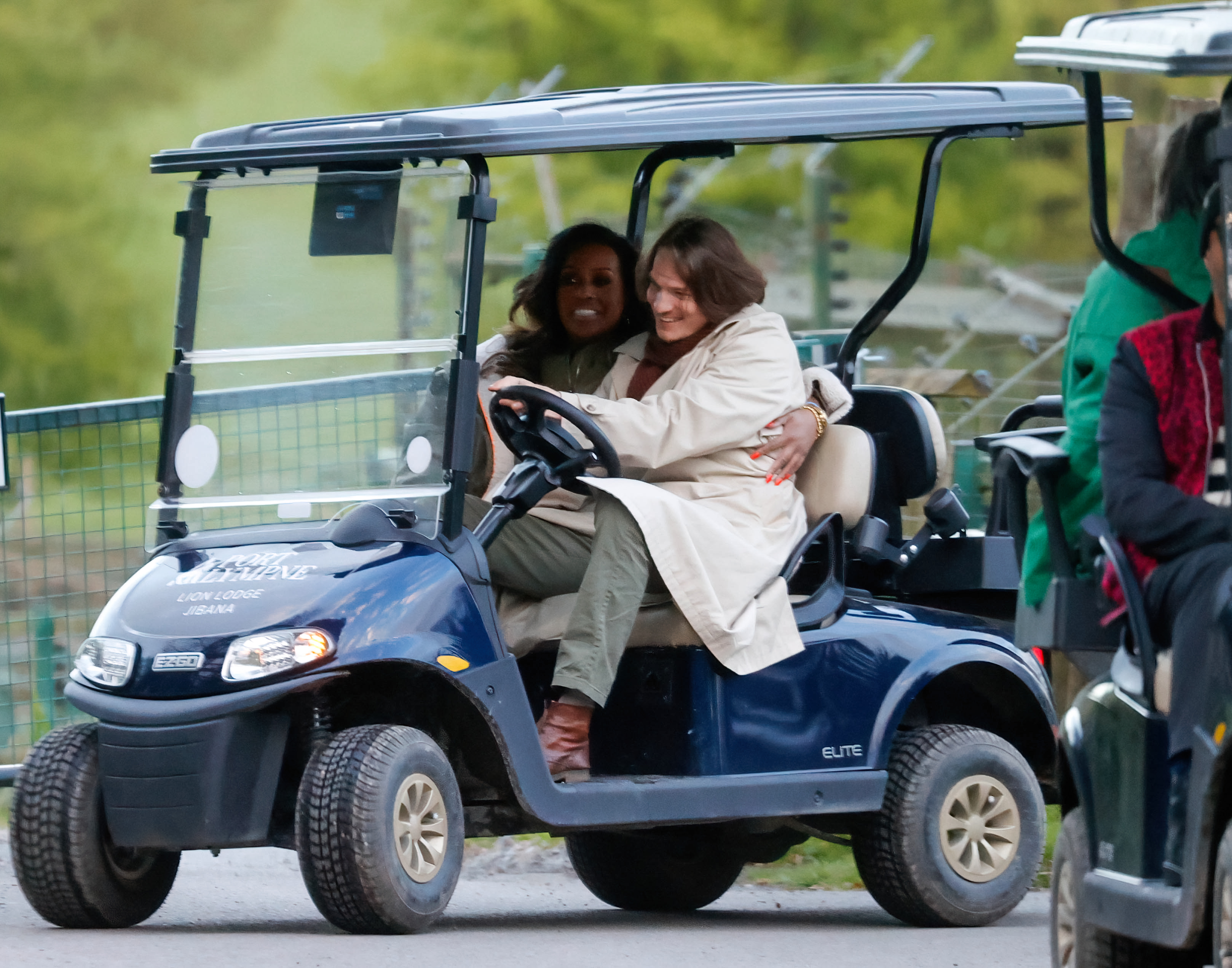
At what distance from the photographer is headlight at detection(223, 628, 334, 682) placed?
210 inches

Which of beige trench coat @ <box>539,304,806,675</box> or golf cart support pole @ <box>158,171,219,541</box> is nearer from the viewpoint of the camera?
beige trench coat @ <box>539,304,806,675</box>

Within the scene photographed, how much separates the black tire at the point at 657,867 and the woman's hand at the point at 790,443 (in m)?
1.23

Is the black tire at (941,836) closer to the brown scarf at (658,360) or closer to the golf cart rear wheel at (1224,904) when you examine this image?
the brown scarf at (658,360)

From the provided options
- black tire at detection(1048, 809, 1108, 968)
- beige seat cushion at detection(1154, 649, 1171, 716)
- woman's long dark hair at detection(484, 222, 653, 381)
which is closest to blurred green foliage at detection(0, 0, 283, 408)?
woman's long dark hair at detection(484, 222, 653, 381)

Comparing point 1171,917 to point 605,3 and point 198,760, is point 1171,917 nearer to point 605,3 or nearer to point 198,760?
point 198,760

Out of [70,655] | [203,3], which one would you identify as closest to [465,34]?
[203,3]

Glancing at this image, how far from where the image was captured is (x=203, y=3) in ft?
67.0

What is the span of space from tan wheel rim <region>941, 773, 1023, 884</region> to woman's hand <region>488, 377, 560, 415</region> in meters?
1.53

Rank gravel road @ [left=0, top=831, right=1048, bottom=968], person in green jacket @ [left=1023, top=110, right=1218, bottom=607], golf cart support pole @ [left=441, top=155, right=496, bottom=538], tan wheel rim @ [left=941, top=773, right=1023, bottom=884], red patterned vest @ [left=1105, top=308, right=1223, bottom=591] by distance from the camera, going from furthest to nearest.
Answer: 1. tan wheel rim @ [left=941, top=773, right=1023, bottom=884]
2. golf cart support pole @ [left=441, top=155, right=496, bottom=538]
3. gravel road @ [left=0, top=831, right=1048, bottom=968]
4. person in green jacket @ [left=1023, top=110, right=1218, bottom=607]
5. red patterned vest @ [left=1105, top=308, right=1223, bottom=591]

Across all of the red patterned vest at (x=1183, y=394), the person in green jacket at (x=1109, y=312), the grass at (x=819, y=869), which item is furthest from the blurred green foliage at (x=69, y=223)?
the red patterned vest at (x=1183, y=394)

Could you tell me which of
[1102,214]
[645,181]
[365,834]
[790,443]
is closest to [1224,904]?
[1102,214]

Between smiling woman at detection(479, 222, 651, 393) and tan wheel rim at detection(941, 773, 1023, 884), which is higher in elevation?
smiling woman at detection(479, 222, 651, 393)

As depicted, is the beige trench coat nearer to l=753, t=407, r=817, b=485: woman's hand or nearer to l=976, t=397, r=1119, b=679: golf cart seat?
l=753, t=407, r=817, b=485: woman's hand

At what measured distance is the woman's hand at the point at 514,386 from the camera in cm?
582
